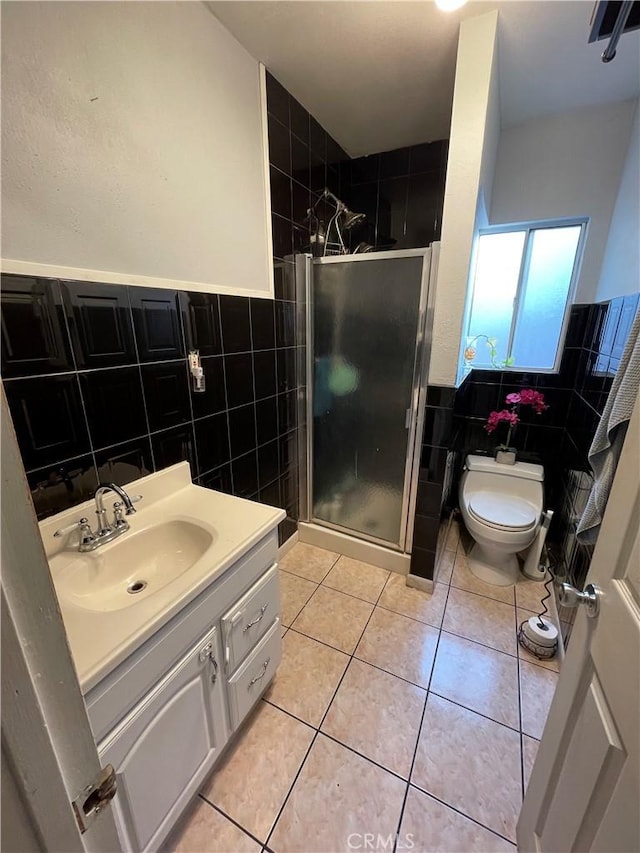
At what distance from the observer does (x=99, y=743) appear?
0.71m

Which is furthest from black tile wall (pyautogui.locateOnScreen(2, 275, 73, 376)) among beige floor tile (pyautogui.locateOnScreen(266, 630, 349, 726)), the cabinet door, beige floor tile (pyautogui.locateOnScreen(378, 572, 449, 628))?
beige floor tile (pyautogui.locateOnScreen(378, 572, 449, 628))

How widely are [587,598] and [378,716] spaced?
1029mm

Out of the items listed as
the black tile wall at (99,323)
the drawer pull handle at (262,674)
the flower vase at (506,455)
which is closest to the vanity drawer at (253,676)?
the drawer pull handle at (262,674)

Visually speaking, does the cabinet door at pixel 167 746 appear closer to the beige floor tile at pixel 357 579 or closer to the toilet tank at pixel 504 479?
the beige floor tile at pixel 357 579

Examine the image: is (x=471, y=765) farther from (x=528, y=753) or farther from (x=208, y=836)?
(x=208, y=836)

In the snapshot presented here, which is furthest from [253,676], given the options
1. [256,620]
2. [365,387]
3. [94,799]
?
[365,387]

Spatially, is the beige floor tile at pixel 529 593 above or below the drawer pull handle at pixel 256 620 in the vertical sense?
below

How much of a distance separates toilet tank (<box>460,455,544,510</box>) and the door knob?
1.45 meters

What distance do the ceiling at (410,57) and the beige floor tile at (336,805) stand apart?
8.71 feet

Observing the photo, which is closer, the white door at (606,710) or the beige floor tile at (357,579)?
the white door at (606,710)

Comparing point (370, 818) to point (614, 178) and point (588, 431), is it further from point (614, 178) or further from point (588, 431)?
point (614, 178)

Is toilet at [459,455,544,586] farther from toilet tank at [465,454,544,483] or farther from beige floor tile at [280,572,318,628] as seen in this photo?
beige floor tile at [280,572,318,628]

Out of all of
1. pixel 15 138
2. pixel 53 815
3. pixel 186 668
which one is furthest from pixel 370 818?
pixel 15 138

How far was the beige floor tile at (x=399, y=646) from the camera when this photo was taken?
151 centimetres
